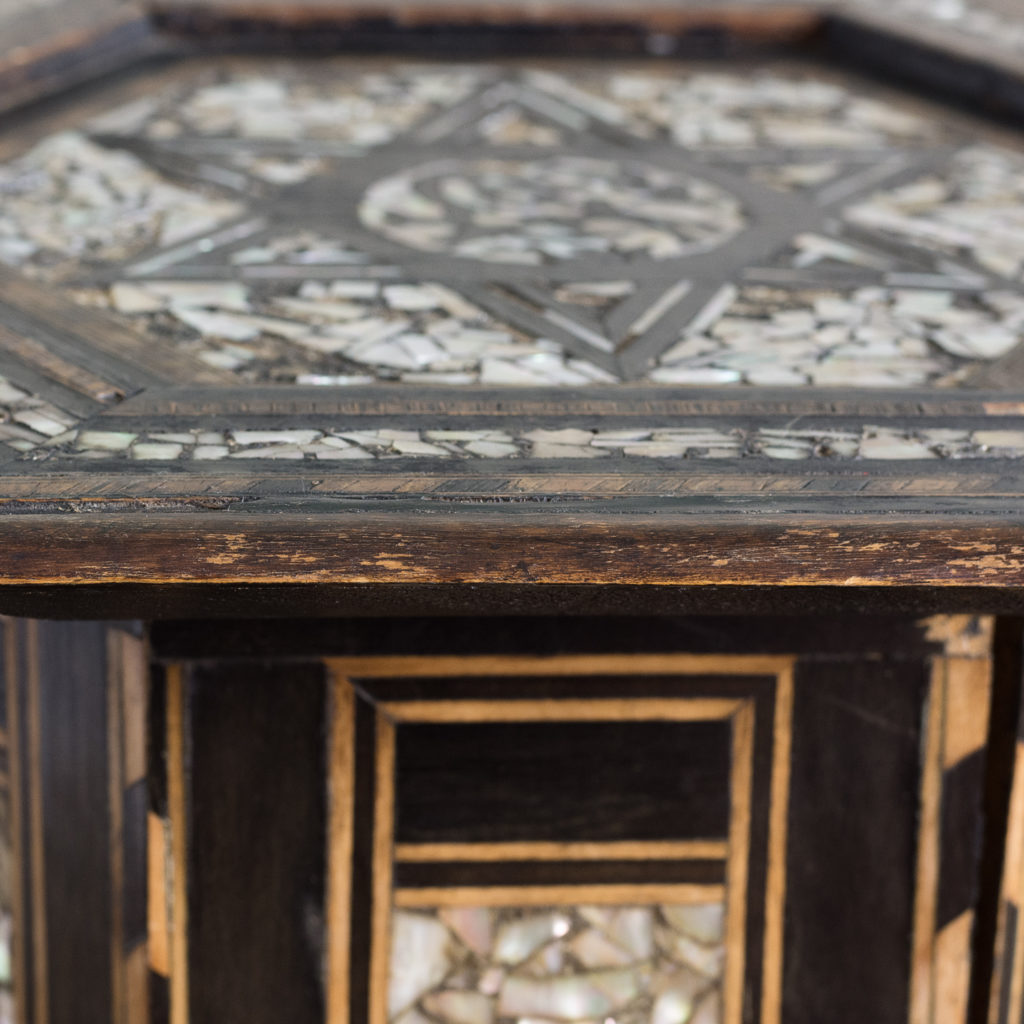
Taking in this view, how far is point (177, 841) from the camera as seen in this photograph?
1236mm

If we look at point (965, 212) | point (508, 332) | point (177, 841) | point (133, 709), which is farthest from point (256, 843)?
point (965, 212)

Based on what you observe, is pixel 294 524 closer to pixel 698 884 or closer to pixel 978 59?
pixel 698 884

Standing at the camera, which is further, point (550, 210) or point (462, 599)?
point (550, 210)

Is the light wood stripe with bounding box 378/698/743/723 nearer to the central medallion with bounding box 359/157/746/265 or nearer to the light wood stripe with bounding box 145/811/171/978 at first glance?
the light wood stripe with bounding box 145/811/171/978

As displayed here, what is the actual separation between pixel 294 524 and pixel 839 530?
37 cm

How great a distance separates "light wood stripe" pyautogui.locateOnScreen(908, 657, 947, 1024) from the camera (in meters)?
1.23

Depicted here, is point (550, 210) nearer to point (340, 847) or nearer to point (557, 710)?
point (557, 710)

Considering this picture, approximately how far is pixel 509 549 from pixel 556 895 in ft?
1.53

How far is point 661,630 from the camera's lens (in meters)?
1.21

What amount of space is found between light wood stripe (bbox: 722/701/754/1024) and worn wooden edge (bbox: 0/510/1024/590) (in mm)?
336

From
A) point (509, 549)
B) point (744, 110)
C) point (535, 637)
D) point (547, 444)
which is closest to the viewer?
point (509, 549)

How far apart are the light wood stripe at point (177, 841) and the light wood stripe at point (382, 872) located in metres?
0.17

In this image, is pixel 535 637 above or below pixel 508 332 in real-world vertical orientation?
below

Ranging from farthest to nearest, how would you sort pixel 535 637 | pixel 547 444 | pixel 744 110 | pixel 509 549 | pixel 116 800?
pixel 744 110, pixel 116 800, pixel 535 637, pixel 547 444, pixel 509 549
